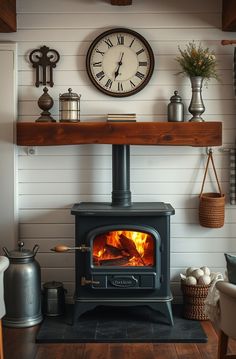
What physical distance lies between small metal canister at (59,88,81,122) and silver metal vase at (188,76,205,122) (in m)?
0.85

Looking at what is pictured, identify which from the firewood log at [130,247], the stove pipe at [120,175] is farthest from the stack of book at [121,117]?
the firewood log at [130,247]

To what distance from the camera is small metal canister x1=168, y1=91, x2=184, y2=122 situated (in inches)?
183

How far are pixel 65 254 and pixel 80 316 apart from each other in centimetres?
55

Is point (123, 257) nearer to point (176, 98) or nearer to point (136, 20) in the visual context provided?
point (176, 98)

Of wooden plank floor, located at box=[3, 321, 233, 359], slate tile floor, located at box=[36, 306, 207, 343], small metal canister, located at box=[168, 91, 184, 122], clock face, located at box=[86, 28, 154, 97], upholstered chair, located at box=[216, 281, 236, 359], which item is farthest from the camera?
clock face, located at box=[86, 28, 154, 97]

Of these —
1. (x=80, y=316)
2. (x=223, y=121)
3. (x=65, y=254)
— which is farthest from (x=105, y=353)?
(x=223, y=121)

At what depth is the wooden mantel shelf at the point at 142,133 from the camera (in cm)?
451

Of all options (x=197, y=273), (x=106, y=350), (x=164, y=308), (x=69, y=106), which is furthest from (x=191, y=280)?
(x=69, y=106)

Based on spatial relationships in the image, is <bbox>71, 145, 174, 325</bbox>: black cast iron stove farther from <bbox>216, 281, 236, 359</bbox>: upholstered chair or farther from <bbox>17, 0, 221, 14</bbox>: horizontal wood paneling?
<bbox>17, 0, 221, 14</bbox>: horizontal wood paneling

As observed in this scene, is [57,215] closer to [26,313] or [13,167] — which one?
[13,167]

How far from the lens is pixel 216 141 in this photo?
4.52 m

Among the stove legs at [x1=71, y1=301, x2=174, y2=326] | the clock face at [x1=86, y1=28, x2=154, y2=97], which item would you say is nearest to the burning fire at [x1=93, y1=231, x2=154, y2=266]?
the stove legs at [x1=71, y1=301, x2=174, y2=326]

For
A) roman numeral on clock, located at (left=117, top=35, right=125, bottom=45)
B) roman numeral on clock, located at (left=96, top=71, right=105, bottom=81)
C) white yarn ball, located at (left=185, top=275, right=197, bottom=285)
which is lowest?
white yarn ball, located at (left=185, top=275, right=197, bottom=285)

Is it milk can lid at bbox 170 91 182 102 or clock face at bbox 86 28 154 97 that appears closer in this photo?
milk can lid at bbox 170 91 182 102
